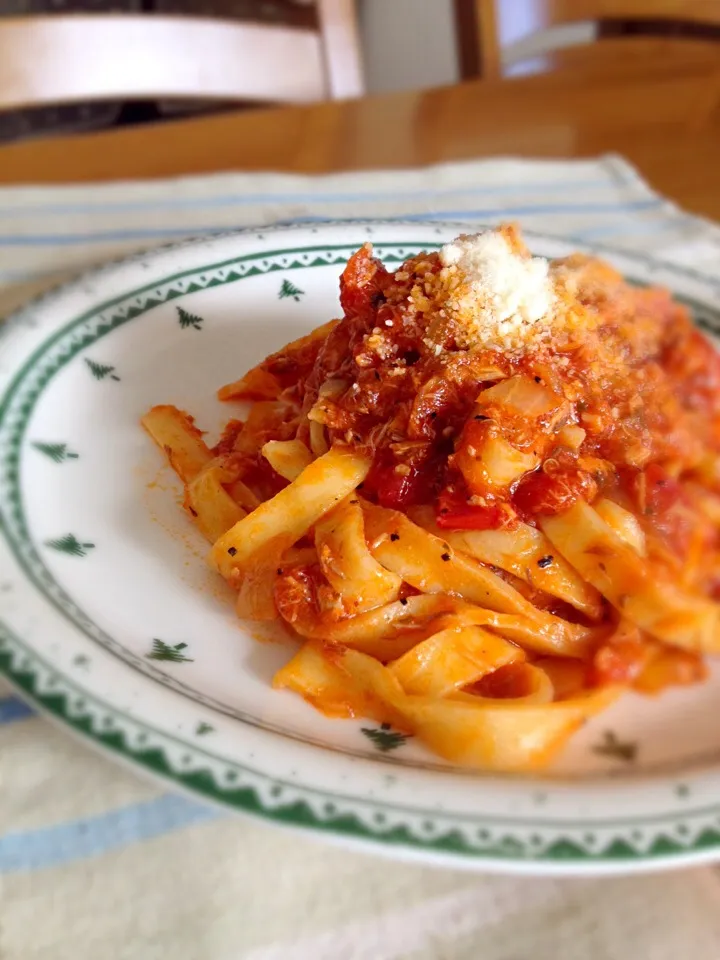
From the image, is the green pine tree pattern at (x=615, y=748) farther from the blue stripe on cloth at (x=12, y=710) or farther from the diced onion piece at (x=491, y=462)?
the blue stripe on cloth at (x=12, y=710)

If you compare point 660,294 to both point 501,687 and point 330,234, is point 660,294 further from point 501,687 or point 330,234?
point 330,234

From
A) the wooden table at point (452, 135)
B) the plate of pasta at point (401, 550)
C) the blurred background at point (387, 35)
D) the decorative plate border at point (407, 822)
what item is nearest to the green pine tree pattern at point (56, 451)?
the plate of pasta at point (401, 550)

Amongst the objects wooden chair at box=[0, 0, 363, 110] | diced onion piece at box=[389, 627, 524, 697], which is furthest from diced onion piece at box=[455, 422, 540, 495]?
wooden chair at box=[0, 0, 363, 110]

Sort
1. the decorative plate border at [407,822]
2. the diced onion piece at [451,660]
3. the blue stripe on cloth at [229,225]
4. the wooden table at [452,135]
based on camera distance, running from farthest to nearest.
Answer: the wooden table at [452,135] → the blue stripe on cloth at [229,225] → the diced onion piece at [451,660] → the decorative plate border at [407,822]

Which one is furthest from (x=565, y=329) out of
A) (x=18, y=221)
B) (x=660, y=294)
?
(x=18, y=221)

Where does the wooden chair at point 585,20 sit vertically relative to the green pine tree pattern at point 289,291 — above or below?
above

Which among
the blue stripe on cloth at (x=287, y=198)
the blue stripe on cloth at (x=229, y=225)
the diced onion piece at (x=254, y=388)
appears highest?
the blue stripe on cloth at (x=287, y=198)
